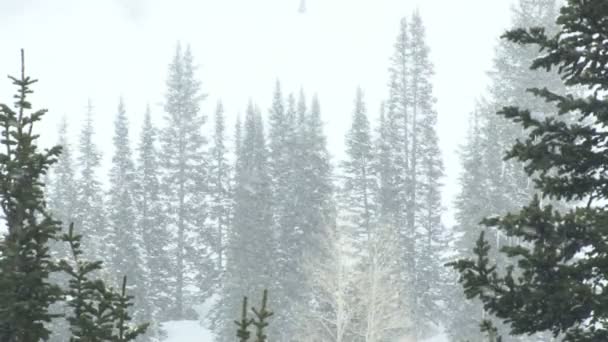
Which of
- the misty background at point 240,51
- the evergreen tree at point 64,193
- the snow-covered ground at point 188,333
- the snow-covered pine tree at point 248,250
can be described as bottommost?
the snow-covered ground at point 188,333

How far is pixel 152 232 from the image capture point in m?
56.3

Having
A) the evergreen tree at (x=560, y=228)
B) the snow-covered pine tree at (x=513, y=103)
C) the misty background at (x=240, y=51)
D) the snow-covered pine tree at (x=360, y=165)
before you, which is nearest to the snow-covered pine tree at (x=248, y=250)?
the snow-covered pine tree at (x=360, y=165)

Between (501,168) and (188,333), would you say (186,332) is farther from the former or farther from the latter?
(501,168)

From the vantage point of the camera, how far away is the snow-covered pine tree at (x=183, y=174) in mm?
58219

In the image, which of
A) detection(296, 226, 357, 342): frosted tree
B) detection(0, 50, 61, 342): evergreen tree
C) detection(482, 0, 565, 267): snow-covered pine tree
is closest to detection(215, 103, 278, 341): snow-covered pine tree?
detection(296, 226, 357, 342): frosted tree

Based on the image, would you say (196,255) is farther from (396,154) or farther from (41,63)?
(41,63)

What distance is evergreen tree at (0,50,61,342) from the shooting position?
23.0 feet

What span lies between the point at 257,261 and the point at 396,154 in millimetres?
16887

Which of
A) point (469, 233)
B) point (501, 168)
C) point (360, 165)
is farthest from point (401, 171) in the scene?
point (469, 233)

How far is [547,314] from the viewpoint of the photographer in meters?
7.18

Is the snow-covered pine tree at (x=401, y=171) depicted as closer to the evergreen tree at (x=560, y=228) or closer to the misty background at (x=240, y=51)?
the misty background at (x=240, y=51)

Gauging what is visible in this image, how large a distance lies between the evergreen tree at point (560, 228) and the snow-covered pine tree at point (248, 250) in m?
38.2

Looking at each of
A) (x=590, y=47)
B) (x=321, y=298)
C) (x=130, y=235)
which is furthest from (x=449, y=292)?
(x=590, y=47)

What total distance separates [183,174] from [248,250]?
16215mm
